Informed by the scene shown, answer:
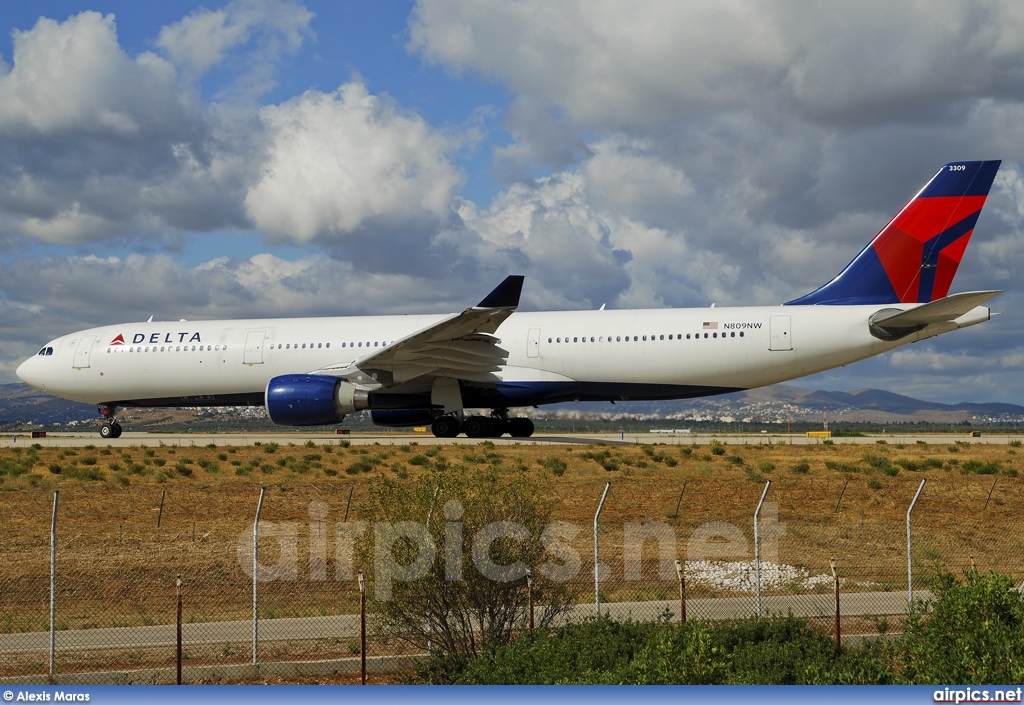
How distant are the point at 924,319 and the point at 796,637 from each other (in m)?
18.9

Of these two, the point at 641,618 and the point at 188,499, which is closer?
the point at 641,618

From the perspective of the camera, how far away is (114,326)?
104 feet

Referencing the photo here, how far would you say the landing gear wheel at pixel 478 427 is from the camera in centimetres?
2877

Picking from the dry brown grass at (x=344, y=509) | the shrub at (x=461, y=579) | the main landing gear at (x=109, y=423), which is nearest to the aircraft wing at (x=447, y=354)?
the dry brown grass at (x=344, y=509)

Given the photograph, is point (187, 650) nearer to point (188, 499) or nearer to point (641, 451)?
point (188, 499)

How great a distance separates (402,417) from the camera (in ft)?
95.6

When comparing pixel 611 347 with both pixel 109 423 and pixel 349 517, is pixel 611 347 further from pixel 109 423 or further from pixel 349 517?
pixel 109 423

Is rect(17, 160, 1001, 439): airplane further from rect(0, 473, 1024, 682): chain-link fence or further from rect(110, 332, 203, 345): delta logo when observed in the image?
rect(0, 473, 1024, 682): chain-link fence

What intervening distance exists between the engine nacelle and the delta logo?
519cm

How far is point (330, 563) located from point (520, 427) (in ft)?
54.0

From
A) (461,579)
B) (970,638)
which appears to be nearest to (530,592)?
(461,579)

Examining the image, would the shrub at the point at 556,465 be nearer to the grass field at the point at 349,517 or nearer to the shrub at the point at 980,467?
the grass field at the point at 349,517

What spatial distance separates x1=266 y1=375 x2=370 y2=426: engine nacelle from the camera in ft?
84.7

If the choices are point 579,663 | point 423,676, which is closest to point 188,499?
point 423,676
